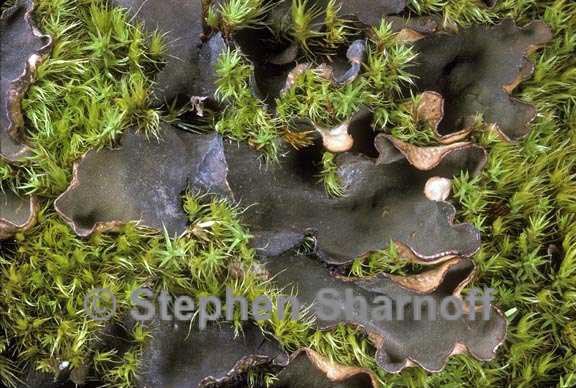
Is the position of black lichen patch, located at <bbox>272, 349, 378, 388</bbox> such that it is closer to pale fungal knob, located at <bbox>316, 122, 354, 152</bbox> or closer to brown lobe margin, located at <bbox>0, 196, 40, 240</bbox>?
pale fungal knob, located at <bbox>316, 122, 354, 152</bbox>

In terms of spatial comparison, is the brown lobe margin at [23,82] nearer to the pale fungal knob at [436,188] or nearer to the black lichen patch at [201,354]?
the black lichen patch at [201,354]

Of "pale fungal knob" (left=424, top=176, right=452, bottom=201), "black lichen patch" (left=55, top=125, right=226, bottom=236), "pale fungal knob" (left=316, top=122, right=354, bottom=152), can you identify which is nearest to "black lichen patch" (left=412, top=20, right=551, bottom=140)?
"pale fungal knob" (left=424, top=176, right=452, bottom=201)

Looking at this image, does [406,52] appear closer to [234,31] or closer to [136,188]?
[234,31]

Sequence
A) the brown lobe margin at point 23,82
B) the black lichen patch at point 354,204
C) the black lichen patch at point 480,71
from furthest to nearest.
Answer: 1. the black lichen patch at point 480,71
2. the black lichen patch at point 354,204
3. the brown lobe margin at point 23,82

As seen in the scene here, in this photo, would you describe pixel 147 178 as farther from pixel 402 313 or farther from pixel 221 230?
pixel 402 313

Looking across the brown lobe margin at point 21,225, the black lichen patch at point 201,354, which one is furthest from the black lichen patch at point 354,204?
the brown lobe margin at point 21,225

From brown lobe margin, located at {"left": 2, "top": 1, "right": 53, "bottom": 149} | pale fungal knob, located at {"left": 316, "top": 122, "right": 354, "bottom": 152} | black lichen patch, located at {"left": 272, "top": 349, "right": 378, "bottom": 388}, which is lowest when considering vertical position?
black lichen patch, located at {"left": 272, "top": 349, "right": 378, "bottom": 388}
